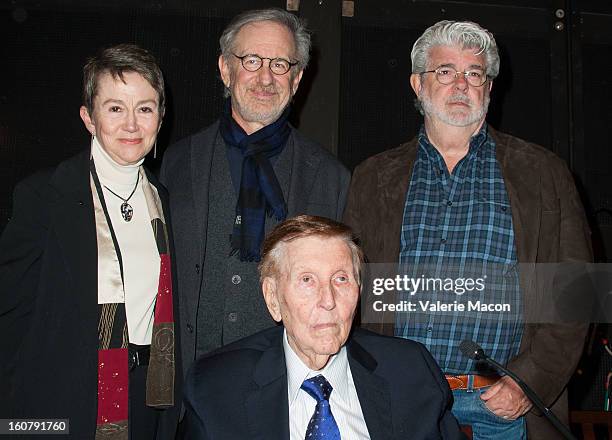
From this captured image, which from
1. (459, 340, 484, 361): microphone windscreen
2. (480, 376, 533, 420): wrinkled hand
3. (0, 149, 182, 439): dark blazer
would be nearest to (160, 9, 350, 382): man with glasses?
(0, 149, 182, 439): dark blazer

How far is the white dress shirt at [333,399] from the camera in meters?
1.70

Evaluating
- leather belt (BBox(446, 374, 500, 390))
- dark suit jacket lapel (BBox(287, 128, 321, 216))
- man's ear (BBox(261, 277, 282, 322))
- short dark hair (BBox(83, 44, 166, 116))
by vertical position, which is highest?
short dark hair (BBox(83, 44, 166, 116))

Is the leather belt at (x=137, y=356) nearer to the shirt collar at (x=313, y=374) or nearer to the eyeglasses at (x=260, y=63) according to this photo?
the shirt collar at (x=313, y=374)

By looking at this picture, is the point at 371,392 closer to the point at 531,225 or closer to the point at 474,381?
the point at 474,381

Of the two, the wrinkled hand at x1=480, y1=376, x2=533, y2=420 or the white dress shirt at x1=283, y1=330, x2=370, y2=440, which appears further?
the wrinkled hand at x1=480, y1=376, x2=533, y2=420

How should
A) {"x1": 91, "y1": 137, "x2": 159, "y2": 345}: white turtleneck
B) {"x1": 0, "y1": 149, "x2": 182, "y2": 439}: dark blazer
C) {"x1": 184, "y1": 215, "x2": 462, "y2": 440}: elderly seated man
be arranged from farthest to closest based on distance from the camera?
1. {"x1": 91, "y1": 137, "x2": 159, "y2": 345}: white turtleneck
2. {"x1": 0, "y1": 149, "x2": 182, "y2": 439}: dark blazer
3. {"x1": 184, "y1": 215, "x2": 462, "y2": 440}: elderly seated man

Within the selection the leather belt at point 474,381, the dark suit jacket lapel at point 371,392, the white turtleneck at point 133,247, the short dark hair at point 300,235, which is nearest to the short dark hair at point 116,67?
the white turtleneck at point 133,247

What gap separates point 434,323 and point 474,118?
28.4 inches

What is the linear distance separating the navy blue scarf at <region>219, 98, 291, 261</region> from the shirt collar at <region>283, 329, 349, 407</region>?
545 mm

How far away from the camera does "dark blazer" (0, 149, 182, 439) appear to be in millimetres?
1974

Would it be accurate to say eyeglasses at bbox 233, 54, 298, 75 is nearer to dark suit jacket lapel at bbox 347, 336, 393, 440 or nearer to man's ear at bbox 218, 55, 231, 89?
man's ear at bbox 218, 55, 231, 89

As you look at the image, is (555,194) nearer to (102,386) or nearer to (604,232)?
(604,232)

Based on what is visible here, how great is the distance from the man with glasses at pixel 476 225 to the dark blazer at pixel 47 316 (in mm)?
953

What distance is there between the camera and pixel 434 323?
2.23 m
